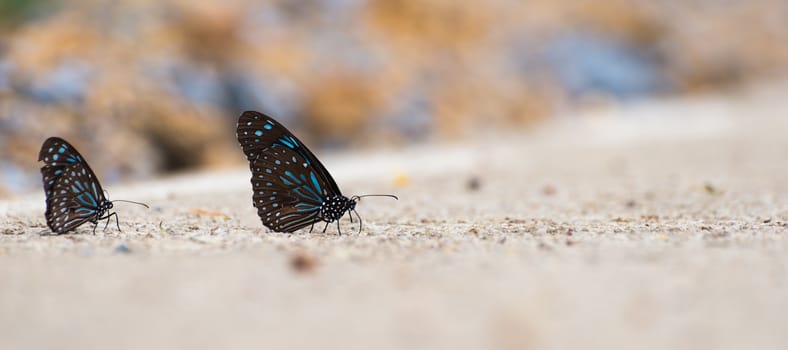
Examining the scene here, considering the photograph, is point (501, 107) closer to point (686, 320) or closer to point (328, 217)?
point (328, 217)

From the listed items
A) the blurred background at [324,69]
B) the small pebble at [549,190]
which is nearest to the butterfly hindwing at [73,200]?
the small pebble at [549,190]

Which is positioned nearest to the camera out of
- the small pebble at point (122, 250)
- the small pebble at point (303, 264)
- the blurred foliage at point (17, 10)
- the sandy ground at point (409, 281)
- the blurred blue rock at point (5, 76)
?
the sandy ground at point (409, 281)

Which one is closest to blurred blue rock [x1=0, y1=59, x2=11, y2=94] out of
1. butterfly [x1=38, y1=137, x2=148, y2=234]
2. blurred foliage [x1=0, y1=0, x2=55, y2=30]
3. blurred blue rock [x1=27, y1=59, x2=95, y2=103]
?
blurred blue rock [x1=27, y1=59, x2=95, y2=103]

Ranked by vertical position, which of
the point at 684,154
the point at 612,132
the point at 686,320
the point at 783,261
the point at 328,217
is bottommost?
the point at 686,320

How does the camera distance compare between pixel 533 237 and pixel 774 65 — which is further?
pixel 774 65

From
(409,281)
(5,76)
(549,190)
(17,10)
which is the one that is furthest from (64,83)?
(409,281)

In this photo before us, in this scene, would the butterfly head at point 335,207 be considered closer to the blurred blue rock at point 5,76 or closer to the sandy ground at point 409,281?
the sandy ground at point 409,281

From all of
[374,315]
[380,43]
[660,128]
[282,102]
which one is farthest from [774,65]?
[374,315]

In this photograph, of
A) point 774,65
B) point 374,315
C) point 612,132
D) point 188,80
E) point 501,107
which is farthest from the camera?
point 774,65
